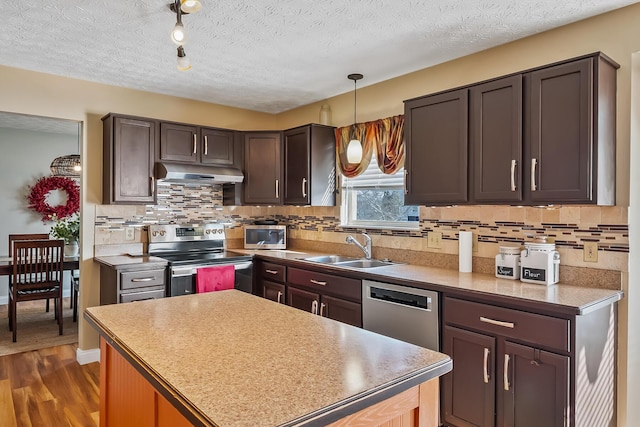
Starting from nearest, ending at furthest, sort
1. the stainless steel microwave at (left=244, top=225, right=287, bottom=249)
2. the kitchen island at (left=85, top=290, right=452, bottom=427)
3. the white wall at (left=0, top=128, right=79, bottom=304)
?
the kitchen island at (left=85, top=290, right=452, bottom=427)
the stainless steel microwave at (left=244, top=225, right=287, bottom=249)
the white wall at (left=0, top=128, right=79, bottom=304)

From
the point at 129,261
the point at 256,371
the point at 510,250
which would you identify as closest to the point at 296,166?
the point at 129,261

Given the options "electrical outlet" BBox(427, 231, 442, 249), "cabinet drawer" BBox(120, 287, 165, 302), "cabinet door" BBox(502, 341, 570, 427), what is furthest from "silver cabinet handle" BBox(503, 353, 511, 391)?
"cabinet drawer" BBox(120, 287, 165, 302)

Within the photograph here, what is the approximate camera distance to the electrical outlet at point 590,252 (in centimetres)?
245

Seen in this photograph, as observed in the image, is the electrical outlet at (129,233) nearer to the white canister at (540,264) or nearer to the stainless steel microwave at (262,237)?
the stainless steel microwave at (262,237)

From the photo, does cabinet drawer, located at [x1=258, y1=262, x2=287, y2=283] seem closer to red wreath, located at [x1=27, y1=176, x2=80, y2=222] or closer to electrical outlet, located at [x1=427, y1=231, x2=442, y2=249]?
electrical outlet, located at [x1=427, y1=231, x2=442, y2=249]

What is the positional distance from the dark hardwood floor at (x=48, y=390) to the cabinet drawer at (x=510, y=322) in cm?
232

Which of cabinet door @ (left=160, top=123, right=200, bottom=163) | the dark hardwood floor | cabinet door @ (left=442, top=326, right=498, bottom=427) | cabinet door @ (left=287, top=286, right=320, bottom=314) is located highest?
cabinet door @ (left=160, top=123, right=200, bottom=163)

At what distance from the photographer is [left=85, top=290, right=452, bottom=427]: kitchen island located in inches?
40.6

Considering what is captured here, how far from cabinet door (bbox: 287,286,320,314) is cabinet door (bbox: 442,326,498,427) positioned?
118 cm

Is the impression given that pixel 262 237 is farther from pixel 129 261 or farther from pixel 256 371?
pixel 256 371

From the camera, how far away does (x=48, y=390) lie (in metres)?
3.18

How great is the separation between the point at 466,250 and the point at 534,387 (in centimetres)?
102

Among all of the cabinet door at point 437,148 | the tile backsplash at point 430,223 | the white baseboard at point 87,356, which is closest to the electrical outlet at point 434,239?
the tile backsplash at point 430,223

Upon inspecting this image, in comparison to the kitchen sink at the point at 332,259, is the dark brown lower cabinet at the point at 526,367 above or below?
below
